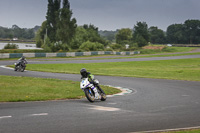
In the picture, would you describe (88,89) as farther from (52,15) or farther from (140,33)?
(140,33)

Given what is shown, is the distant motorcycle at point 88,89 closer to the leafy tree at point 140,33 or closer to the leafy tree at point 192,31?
the leafy tree at point 140,33

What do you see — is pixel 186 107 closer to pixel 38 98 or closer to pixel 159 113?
pixel 159 113

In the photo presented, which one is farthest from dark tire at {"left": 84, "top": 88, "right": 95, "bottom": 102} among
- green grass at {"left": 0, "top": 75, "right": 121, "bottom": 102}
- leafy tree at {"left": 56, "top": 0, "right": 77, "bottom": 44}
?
leafy tree at {"left": 56, "top": 0, "right": 77, "bottom": 44}

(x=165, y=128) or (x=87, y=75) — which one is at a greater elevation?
(x=87, y=75)

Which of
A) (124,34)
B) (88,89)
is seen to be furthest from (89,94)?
(124,34)

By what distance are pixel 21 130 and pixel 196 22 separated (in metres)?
199

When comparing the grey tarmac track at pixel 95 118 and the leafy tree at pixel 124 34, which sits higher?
the leafy tree at pixel 124 34

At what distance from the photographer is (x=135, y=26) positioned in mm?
134000

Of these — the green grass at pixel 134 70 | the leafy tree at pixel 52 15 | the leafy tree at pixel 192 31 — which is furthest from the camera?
the leafy tree at pixel 192 31

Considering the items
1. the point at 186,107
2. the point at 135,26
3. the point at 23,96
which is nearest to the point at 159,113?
the point at 186,107

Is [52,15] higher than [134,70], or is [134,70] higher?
[52,15]

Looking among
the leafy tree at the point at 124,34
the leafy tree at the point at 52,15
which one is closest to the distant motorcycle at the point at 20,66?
the leafy tree at the point at 52,15

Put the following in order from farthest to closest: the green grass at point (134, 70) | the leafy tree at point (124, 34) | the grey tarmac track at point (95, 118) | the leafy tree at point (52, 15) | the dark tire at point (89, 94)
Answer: the leafy tree at point (124, 34) < the leafy tree at point (52, 15) < the green grass at point (134, 70) < the dark tire at point (89, 94) < the grey tarmac track at point (95, 118)

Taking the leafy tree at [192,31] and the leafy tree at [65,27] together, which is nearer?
the leafy tree at [65,27]
